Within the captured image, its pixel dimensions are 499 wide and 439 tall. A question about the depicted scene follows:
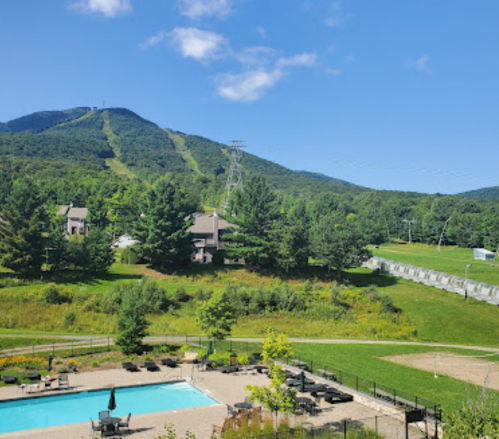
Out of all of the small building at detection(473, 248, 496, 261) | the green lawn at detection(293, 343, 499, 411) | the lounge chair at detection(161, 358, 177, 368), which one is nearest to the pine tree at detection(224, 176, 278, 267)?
the green lawn at detection(293, 343, 499, 411)

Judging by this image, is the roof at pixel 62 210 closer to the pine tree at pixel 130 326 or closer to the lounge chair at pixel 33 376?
the pine tree at pixel 130 326

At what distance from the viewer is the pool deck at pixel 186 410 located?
17.2 meters

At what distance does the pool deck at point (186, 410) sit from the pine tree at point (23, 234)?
26391 mm

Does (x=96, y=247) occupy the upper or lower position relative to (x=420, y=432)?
upper

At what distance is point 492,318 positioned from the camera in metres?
42.0

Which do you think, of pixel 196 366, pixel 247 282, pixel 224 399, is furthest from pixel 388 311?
pixel 224 399

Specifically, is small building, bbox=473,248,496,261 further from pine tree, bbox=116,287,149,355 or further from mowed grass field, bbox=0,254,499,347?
pine tree, bbox=116,287,149,355

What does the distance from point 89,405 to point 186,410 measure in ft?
17.9

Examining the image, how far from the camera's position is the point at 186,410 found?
19734 millimetres

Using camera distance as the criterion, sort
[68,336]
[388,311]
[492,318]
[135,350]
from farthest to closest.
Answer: [388,311] → [492,318] → [68,336] → [135,350]

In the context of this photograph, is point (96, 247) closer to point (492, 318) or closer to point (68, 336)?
point (68, 336)

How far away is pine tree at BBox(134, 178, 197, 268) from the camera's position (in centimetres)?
5547

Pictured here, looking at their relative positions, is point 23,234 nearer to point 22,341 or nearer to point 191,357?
point 22,341

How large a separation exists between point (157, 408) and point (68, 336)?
17370mm
